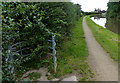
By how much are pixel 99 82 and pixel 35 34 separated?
2.70 meters

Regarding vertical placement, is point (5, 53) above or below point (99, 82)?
above

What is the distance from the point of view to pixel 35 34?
4.36m

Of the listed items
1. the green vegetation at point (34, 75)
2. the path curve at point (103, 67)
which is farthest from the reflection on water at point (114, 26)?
the green vegetation at point (34, 75)

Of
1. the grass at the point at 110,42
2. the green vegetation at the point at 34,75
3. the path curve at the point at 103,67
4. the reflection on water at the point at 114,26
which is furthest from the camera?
the reflection on water at the point at 114,26

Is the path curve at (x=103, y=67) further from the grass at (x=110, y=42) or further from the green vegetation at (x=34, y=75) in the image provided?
the green vegetation at (x=34, y=75)

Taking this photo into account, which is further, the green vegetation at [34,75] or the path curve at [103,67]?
the path curve at [103,67]

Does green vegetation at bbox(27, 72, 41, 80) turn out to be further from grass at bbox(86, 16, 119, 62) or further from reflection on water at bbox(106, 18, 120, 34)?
reflection on water at bbox(106, 18, 120, 34)

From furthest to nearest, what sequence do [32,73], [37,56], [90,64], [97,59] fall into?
[97,59] → [90,64] → [37,56] → [32,73]

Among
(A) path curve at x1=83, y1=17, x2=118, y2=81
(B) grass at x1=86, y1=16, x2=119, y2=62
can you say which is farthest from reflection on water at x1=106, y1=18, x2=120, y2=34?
(A) path curve at x1=83, y1=17, x2=118, y2=81

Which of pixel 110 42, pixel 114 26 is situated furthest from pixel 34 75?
pixel 114 26

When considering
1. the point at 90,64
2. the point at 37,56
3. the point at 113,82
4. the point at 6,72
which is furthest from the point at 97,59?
the point at 6,72

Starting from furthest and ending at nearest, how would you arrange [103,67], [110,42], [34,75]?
[110,42] < [103,67] < [34,75]

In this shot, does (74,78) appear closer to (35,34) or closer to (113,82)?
(113,82)

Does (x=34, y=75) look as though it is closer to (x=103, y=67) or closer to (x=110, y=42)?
(x=103, y=67)
